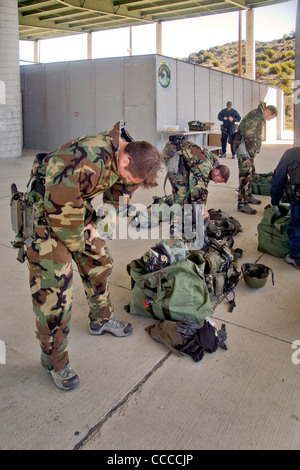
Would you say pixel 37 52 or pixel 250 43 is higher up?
pixel 37 52

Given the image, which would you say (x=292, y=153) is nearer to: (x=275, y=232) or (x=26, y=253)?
(x=275, y=232)

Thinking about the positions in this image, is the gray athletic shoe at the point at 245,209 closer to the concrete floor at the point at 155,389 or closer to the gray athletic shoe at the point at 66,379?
the concrete floor at the point at 155,389

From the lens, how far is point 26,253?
221 cm

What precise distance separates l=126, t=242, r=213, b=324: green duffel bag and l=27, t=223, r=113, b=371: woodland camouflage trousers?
66 centimetres

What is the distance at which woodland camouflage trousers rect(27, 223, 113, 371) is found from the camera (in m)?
2.11

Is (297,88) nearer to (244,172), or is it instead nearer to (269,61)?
(244,172)

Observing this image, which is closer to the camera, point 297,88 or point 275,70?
point 297,88

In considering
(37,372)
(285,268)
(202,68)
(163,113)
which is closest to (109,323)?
(37,372)

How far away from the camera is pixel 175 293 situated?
289cm

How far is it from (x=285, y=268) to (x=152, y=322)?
1828 mm

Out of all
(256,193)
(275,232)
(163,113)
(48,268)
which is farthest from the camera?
(163,113)

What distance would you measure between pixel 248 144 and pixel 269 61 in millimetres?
43946

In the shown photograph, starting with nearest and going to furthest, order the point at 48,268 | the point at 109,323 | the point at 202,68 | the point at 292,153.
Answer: the point at 48,268, the point at 109,323, the point at 292,153, the point at 202,68

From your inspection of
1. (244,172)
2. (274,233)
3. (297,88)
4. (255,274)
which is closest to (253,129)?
(244,172)
